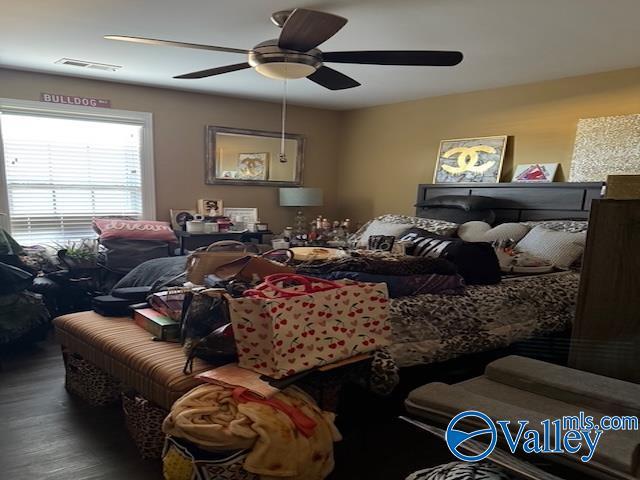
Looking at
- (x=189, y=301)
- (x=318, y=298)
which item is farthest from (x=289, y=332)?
(x=189, y=301)

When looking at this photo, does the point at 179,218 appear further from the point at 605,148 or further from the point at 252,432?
the point at 605,148

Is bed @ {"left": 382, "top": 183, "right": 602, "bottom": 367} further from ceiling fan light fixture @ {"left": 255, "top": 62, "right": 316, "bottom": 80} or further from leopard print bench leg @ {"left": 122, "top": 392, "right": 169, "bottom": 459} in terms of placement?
ceiling fan light fixture @ {"left": 255, "top": 62, "right": 316, "bottom": 80}

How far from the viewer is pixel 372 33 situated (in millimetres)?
2910

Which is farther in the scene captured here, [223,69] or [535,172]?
[535,172]

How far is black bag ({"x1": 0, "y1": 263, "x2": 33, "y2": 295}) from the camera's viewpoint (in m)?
3.08

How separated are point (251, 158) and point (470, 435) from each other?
4813 mm

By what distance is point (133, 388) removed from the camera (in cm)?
195

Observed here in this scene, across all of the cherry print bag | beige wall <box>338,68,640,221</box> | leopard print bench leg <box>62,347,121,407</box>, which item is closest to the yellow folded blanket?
the cherry print bag

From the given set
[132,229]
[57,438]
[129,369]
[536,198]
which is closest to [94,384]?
[57,438]

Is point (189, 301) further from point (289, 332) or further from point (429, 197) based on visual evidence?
point (429, 197)

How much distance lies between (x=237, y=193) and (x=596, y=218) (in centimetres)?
457

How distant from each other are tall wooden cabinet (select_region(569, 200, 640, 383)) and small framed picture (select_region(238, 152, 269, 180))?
4.55 metres

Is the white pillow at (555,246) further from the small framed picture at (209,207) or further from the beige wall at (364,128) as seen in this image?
the small framed picture at (209,207)

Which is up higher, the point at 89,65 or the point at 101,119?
the point at 89,65
